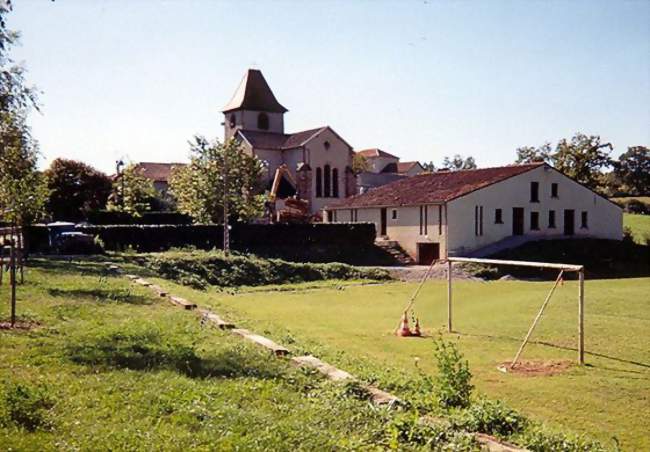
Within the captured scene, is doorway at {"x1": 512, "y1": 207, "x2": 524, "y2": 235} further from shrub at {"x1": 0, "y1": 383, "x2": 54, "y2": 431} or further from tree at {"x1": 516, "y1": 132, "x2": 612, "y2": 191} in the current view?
shrub at {"x1": 0, "y1": 383, "x2": 54, "y2": 431}

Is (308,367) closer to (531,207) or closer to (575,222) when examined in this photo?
(531,207)

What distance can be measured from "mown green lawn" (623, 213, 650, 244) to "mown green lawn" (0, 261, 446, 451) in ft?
160

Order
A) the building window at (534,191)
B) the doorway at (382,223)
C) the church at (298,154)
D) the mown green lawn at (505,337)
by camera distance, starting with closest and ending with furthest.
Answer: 1. the mown green lawn at (505,337)
2. the building window at (534,191)
3. the doorway at (382,223)
4. the church at (298,154)

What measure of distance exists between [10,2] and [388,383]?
13.3 metres

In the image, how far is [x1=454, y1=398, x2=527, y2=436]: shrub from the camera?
6930 mm

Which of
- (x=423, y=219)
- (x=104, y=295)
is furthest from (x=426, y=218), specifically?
(x=104, y=295)

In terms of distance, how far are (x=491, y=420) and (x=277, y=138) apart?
67.0m

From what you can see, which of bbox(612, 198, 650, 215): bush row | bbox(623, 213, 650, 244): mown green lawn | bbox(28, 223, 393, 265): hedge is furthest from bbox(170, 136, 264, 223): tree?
bbox(612, 198, 650, 215): bush row

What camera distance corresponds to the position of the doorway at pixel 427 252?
43991 mm

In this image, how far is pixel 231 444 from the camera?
19.2 feet

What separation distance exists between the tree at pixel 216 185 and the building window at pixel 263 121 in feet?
66.2

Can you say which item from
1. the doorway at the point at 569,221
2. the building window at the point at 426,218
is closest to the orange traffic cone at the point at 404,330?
the building window at the point at 426,218

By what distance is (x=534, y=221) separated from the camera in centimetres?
4744

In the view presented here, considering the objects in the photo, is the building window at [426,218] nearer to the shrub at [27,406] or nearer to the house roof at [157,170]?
the shrub at [27,406]
